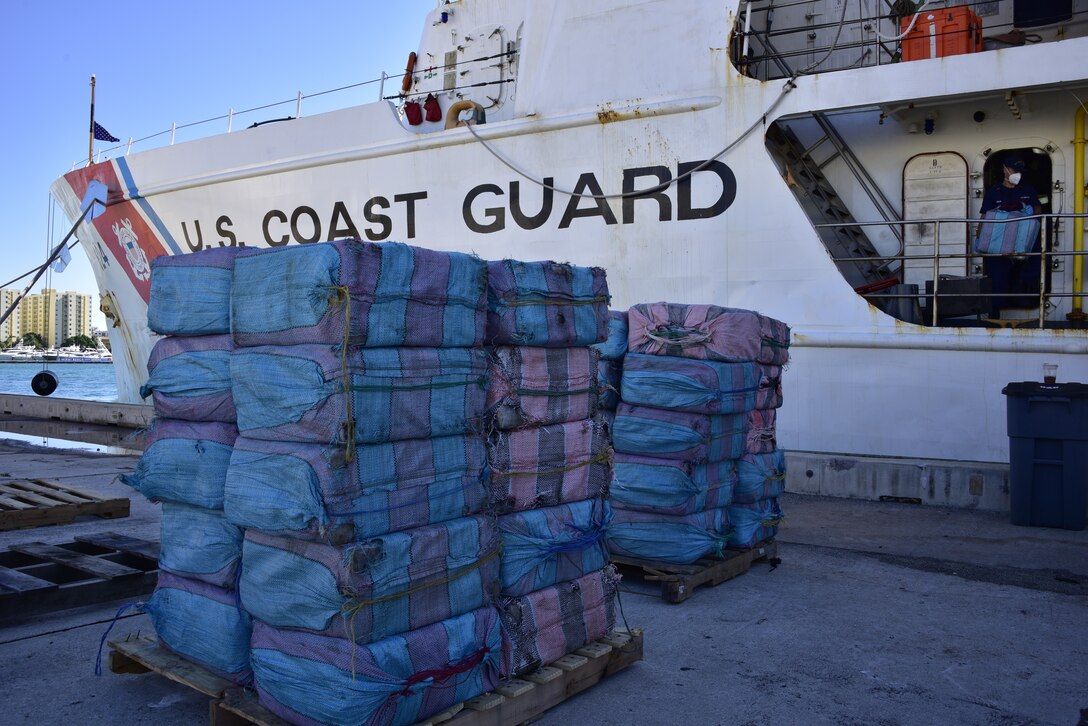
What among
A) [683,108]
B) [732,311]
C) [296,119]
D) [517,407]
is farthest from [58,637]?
[296,119]

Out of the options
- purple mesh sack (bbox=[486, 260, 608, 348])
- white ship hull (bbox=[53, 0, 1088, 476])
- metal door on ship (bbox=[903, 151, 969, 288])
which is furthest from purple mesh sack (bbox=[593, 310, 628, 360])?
metal door on ship (bbox=[903, 151, 969, 288])

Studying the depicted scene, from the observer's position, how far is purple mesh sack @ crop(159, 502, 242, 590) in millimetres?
3160

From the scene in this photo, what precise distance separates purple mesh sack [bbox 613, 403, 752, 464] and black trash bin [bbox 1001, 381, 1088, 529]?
111 inches

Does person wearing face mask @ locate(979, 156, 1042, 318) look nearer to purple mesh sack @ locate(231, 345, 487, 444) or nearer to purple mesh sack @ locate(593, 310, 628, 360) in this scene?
purple mesh sack @ locate(593, 310, 628, 360)

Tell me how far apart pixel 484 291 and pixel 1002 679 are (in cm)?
264

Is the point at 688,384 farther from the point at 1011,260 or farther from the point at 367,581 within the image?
the point at 1011,260

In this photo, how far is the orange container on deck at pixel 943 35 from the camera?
8266 millimetres

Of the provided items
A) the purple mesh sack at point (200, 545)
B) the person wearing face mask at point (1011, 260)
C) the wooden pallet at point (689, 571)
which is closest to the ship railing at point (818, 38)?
the person wearing face mask at point (1011, 260)

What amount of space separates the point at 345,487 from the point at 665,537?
9.05 ft

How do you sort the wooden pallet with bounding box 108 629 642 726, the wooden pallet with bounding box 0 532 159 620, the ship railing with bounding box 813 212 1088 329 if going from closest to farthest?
the wooden pallet with bounding box 108 629 642 726, the wooden pallet with bounding box 0 532 159 620, the ship railing with bounding box 813 212 1088 329

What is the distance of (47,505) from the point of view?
6586 mm

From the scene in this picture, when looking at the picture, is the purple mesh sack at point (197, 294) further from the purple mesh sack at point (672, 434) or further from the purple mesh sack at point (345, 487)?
the purple mesh sack at point (672, 434)

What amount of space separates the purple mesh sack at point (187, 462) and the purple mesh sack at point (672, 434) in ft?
8.24

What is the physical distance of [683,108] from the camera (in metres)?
9.15
